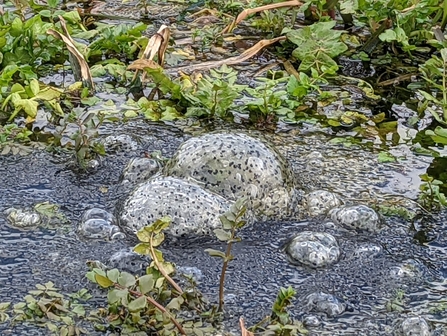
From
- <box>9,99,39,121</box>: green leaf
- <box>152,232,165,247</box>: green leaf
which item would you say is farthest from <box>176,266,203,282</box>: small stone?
<box>9,99,39,121</box>: green leaf

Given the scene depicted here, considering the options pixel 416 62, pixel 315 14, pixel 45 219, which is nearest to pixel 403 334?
pixel 45 219

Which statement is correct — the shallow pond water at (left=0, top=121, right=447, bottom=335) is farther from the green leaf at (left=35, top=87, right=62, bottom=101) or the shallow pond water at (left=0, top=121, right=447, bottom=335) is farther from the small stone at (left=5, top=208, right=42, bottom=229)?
the green leaf at (left=35, top=87, right=62, bottom=101)

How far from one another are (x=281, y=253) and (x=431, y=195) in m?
0.70

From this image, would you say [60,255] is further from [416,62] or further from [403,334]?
[416,62]

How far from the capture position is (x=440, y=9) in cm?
458

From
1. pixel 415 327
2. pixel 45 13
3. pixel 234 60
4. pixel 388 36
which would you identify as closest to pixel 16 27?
pixel 45 13

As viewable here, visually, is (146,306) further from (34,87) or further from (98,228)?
(34,87)

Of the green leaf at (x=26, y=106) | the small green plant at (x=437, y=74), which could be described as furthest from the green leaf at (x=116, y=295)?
the small green plant at (x=437, y=74)

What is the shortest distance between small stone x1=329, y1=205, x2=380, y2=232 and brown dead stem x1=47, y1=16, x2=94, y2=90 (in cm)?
169

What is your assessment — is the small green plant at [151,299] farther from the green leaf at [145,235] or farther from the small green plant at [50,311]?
the small green plant at [50,311]

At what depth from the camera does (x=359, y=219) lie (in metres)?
3.01

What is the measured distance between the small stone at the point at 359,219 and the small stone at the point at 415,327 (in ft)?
2.04

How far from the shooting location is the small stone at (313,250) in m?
2.79

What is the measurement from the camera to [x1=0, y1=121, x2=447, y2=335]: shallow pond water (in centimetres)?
257
